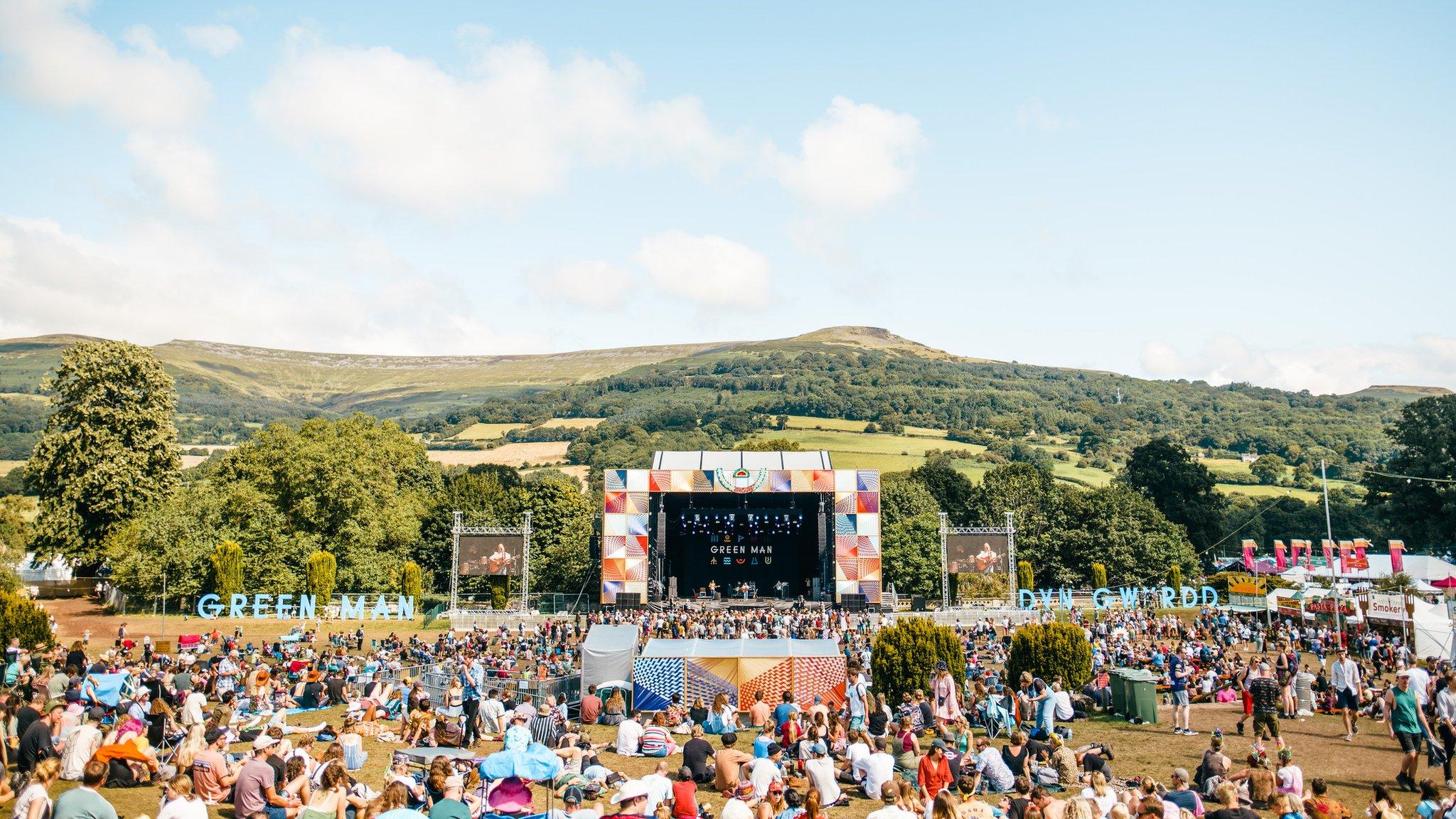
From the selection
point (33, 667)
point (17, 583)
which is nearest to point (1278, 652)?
point (33, 667)

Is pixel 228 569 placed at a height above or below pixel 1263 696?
above

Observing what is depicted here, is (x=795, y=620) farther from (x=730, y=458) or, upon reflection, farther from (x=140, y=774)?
(x=140, y=774)

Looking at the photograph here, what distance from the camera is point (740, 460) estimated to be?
44.1 metres

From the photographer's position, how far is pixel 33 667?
65.7 ft

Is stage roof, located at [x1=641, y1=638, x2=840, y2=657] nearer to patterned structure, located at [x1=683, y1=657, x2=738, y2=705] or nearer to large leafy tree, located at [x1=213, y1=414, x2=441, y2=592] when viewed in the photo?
patterned structure, located at [x1=683, y1=657, x2=738, y2=705]

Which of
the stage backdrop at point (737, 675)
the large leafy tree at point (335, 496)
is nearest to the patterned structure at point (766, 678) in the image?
the stage backdrop at point (737, 675)

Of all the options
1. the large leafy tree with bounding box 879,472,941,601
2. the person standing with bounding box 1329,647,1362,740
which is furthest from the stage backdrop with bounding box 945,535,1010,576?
the person standing with bounding box 1329,647,1362,740

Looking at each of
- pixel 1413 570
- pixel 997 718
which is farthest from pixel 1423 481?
pixel 997 718

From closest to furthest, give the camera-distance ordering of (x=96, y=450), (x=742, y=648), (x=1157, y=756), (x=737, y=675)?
(x=1157, y=756) < (x=737, y=675) < (x=742, y=648) < (x=96, y=450)

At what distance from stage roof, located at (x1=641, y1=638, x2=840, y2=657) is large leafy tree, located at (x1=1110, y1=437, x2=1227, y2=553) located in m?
52.2

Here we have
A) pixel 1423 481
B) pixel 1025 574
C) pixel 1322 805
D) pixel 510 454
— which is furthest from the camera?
pixel 510 454

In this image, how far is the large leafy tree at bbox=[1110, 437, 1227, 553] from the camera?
64.8m

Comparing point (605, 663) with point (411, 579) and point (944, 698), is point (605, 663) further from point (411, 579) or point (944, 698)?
point (411, 579)

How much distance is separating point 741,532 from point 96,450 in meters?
27.2
